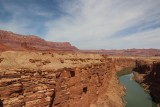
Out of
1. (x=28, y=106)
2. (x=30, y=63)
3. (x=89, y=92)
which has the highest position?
(x=30, y=63)

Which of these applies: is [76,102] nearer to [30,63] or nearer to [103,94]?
[30,63]

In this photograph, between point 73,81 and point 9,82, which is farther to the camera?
point 73,81

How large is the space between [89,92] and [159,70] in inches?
1115

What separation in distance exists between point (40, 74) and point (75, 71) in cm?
565

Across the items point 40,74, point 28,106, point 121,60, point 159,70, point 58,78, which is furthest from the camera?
point 121,60

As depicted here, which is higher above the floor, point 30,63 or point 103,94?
point 30,63

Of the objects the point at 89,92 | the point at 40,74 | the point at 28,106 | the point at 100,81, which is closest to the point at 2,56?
the point at 40,74

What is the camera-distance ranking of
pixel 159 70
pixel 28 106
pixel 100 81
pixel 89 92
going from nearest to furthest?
pixel 28 106, pixel 89 92, pixel 100 81, pixel 159 70

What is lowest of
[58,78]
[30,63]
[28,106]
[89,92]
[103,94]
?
[103,94]

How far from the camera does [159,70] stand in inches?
1801

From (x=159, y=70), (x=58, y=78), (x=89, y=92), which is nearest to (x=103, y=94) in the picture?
(x=89, y=92)

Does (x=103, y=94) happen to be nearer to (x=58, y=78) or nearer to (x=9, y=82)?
(x=58, y=78)

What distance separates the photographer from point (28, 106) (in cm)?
1390

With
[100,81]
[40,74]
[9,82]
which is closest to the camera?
[9,82]
